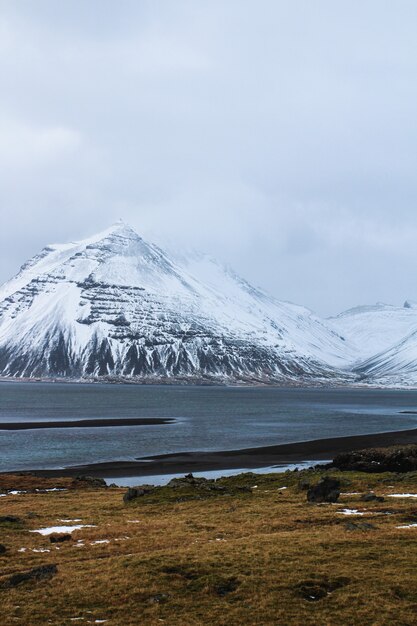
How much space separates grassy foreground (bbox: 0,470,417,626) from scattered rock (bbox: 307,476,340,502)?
0.78 metres

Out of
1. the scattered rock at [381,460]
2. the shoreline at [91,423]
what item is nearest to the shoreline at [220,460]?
the scattered rock at [381,460]

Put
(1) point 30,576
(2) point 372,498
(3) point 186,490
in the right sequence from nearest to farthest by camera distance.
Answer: (1) point 30,576 → (2) point 372,498 → (3) point 186,490

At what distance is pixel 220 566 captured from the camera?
25.2 m

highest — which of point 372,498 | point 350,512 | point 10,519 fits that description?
point 372,498

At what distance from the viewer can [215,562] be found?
84.1 ft

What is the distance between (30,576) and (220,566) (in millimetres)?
7847

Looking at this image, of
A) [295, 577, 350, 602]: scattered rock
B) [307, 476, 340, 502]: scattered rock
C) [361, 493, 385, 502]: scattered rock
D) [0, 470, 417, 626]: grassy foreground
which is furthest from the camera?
[307, 476, 340, 502]: scattered rock

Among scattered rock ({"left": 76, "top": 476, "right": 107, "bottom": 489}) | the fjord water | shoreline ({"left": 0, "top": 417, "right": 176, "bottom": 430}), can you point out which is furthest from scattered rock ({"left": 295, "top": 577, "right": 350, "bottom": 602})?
shoreline ({"left": 0, "top": 417, "right": 176, "bottom": 430})

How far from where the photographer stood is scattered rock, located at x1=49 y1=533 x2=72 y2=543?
32228 mm

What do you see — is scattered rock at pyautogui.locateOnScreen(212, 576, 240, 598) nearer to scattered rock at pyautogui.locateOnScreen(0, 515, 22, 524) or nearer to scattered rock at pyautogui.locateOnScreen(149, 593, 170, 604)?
scattered rock at pyautogui.locateOnScreen(149, 593, 170, 604)

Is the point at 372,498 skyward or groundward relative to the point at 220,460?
skyward

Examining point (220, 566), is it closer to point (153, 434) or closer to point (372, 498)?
point (372, 498)

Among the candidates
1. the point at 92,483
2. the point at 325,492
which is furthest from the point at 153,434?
the point at 325,492

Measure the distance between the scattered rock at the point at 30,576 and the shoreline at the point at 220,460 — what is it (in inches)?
1915
